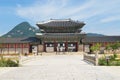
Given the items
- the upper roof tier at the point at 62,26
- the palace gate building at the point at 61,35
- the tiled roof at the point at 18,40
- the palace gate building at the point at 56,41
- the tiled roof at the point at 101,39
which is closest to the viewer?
the palace gate building at the point at 56,41

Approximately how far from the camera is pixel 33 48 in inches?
2896

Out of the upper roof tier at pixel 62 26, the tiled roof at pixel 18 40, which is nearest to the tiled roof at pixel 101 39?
the upper roof tier at pixel 62 26

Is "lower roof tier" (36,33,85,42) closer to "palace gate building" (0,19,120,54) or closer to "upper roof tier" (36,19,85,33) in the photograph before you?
"palace gate building" (0,19,120,54)

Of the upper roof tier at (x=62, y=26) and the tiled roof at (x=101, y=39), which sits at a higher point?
the upper roof tier at (x=62, y=26)

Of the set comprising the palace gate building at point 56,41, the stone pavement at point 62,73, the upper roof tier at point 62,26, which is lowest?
the stone pavement at point 62,73

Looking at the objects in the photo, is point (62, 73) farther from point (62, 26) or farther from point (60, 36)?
point (62, 26)

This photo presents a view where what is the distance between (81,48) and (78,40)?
243cm

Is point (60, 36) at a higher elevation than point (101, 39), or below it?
higher

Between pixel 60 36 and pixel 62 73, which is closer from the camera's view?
pixel 62 73

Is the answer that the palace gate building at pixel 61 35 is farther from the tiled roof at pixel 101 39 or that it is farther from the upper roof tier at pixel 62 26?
the tiled roof at pixel 101 39

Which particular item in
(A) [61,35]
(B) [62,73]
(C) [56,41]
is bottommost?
(B) [62,73]

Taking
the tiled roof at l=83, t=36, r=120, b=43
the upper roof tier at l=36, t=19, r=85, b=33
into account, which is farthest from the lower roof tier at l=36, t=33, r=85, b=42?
the upper roof tier at l=36, t=19, r=85, b=33

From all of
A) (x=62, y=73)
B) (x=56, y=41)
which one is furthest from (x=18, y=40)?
(x=62, y=73)

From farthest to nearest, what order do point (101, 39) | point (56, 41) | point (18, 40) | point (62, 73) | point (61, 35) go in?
point (18, 40) → point (56, 41) → point (101, 39) → point (61, 35) → point (62, 73)
